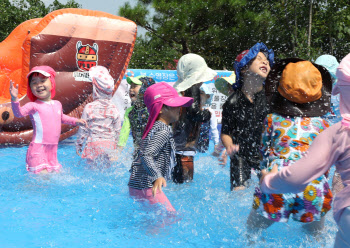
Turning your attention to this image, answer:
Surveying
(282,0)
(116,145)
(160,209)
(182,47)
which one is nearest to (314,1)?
(282,0)

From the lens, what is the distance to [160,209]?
131 inches

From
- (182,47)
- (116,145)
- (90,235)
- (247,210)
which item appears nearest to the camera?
(90,235)

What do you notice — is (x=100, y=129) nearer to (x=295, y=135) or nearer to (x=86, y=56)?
(x=86, y=56)

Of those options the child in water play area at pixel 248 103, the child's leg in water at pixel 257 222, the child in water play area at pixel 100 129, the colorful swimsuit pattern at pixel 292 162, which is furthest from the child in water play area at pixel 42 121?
the colorful swimsuit pattern at pixel 292 162

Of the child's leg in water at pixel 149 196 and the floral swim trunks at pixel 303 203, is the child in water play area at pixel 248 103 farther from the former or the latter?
the floral swim trunks at pixel 303 203

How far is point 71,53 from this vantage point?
6.87 metres

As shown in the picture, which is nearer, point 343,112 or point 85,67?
point 343,112

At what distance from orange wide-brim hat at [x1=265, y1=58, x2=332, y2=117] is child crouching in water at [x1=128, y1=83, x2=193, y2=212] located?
0.84 metres

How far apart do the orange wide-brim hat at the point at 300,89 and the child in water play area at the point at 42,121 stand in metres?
2.88

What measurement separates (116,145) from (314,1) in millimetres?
11813

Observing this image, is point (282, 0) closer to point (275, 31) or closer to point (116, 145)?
point (275, 31)

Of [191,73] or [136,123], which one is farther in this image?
[136,123]

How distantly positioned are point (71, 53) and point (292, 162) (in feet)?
17.2

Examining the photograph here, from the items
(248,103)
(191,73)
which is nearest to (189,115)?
(191,73)
